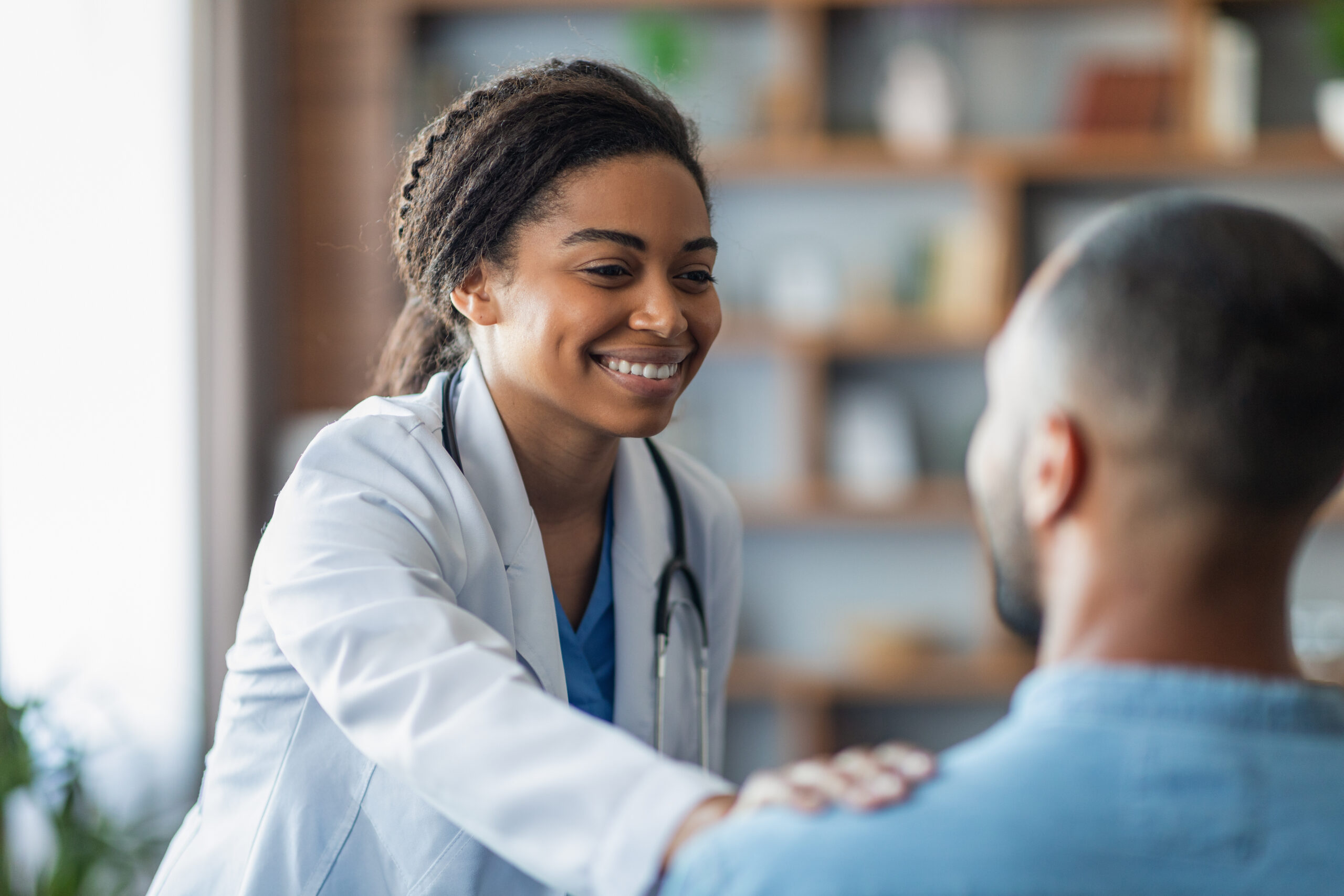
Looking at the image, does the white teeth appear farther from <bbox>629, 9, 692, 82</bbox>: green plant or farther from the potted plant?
the potted plant

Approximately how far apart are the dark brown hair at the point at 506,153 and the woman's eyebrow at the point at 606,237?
0.05 metres

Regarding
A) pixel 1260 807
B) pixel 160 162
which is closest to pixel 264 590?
pixel 1260 807

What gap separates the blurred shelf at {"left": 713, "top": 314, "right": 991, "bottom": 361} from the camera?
11.7 ft

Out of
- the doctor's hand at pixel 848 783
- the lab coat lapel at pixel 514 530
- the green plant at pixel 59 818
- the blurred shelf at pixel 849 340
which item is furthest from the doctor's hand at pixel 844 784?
the blurred shelf at pixel 849 340

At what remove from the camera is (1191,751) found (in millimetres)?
709

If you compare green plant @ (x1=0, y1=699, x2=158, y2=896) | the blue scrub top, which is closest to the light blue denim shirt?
the blue scrub top

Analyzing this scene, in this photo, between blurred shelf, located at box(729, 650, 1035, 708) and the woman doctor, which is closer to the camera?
the woman doctor

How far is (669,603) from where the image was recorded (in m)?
1.42

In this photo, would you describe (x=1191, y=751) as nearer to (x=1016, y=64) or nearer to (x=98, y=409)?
(x=98, y=409)

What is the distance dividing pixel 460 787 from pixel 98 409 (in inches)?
87.3

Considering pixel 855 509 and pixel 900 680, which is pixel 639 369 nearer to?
pixel 855 509

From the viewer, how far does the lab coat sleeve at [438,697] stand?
34.2 inches

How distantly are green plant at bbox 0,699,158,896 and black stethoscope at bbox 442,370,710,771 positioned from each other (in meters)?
1.23

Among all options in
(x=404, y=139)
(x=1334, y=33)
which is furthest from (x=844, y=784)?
(x=1334, y=33)
